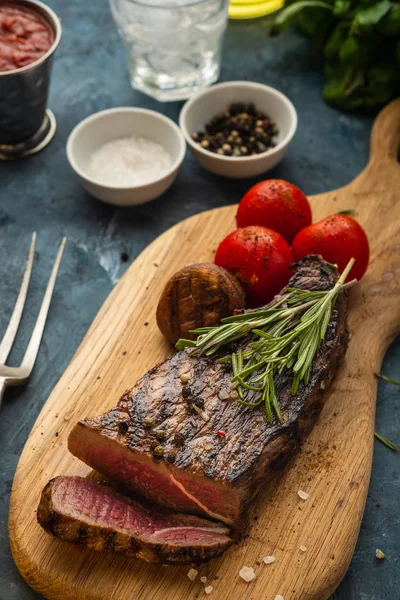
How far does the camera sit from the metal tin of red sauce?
12.6 feet

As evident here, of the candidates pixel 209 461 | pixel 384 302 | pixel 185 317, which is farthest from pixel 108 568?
pixel 384 302

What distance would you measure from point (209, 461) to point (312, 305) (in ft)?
2.57

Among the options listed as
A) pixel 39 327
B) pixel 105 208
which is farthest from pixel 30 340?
pixel 105 208

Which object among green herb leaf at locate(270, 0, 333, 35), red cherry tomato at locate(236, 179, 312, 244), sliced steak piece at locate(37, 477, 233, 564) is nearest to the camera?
sliced steak piece at locate(37, 477, 233, 564)

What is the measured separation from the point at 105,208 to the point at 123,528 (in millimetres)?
2015

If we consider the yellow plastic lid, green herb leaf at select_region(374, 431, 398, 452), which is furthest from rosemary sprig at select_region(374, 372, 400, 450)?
the yellow plastic lid

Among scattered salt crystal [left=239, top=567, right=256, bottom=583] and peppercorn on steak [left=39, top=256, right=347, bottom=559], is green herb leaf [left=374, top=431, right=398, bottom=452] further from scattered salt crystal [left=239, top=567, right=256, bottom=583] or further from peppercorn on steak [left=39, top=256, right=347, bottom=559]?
scattered salt crystal [left=239, top=567, right=256, bottom=583]

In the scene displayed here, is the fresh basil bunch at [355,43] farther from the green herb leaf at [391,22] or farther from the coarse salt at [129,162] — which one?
the coarse salt at [129,162]

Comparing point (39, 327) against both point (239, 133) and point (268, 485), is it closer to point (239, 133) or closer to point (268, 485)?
point (268, 485)

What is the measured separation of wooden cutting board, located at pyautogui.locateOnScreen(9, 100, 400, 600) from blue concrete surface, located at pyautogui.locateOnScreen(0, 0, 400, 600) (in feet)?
0.65

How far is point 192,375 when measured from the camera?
278cm

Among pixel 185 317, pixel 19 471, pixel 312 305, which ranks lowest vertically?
pixel 19 471

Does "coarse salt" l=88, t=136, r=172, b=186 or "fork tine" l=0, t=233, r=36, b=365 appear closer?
"fork tine" l=0, t=233, r=36, b=365

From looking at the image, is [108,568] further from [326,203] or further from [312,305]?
[326,203]
